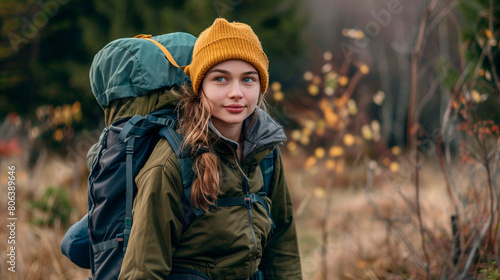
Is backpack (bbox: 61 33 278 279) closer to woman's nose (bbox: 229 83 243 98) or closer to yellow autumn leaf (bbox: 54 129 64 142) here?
woman's nose (bbox: 229 83 243 98)

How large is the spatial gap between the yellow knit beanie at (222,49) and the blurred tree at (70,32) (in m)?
5.51

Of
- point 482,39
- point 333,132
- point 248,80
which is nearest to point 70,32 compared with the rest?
point 333,132

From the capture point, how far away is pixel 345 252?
188 inches

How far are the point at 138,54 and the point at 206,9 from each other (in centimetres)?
583

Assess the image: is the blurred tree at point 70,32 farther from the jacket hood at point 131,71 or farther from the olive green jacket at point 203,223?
the olive green jacket at point 203,223

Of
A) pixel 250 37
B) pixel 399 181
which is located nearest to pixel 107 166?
pixel 250 37

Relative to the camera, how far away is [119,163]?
2.02 metres

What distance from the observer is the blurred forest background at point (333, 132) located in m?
3.51

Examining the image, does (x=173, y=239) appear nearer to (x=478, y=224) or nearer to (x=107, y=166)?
(x=107, y=166)

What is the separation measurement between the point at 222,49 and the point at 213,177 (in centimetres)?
52

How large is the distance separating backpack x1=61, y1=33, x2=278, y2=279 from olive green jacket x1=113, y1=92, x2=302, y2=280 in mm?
39

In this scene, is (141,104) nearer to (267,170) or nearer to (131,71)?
(131,71)

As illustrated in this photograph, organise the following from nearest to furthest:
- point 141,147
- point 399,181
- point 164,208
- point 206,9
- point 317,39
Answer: point 164,208, point 141,147, point 399,181, point 206,9, point 317,39

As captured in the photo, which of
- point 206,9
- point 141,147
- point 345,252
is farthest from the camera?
point 206,9
